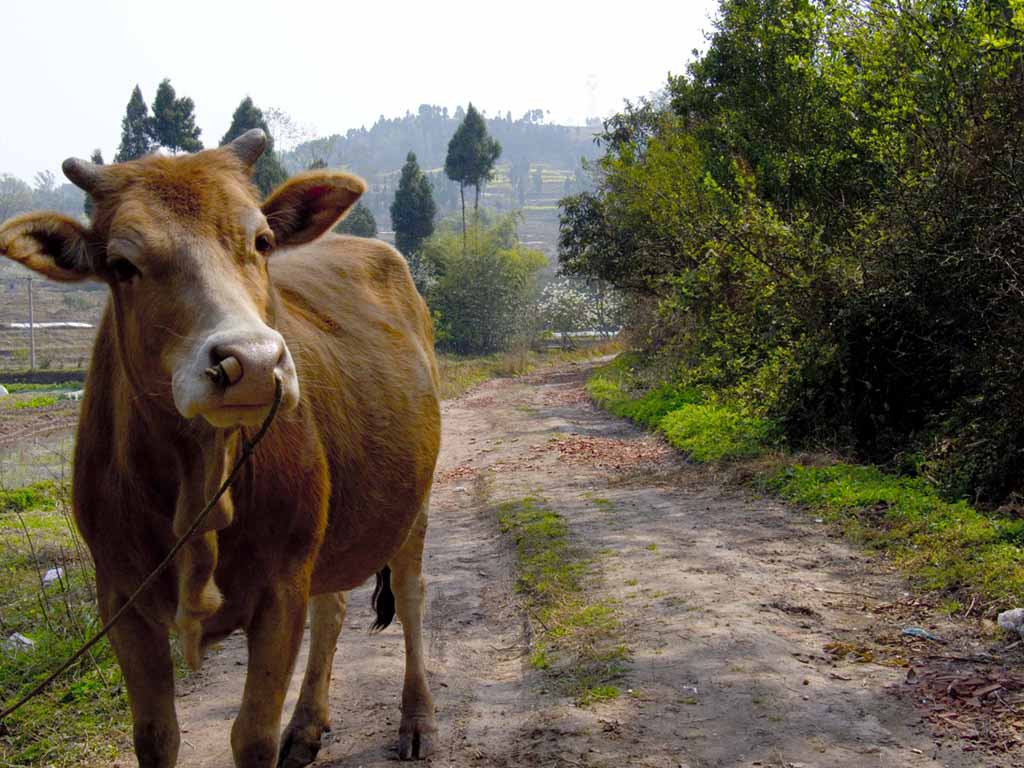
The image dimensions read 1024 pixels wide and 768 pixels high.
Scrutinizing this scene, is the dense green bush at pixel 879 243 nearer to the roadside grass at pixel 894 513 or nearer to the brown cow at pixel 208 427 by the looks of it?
the roadside grass at pixel 894 513

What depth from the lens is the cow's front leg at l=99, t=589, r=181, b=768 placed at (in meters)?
3.71

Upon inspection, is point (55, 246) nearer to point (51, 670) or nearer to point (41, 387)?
point (51, 670)

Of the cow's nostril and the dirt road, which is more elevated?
the cow's nostril

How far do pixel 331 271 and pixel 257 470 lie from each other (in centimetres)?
213

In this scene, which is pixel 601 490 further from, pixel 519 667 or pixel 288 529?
pixel 288 529

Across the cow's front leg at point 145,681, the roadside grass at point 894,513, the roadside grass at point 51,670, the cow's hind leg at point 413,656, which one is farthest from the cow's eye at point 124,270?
the roadside grass at point 894,513

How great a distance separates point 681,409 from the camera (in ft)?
52.7

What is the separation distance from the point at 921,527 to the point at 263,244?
6076 millimetres

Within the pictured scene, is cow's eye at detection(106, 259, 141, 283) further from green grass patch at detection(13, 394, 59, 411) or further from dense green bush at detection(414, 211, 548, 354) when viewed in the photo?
dense green bush at detection(414, 211, 548, 354)

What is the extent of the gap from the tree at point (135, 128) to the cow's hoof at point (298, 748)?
49.8m

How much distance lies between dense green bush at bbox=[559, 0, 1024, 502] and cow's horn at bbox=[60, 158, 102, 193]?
283 inches

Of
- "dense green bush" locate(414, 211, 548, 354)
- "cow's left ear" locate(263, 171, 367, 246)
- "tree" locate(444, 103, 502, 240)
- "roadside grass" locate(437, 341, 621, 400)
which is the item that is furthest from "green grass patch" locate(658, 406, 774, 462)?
"tree" locate(444, 103, 502, 240)

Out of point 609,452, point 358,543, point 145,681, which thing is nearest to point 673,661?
point 358,543

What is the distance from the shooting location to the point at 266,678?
12.0 feet
